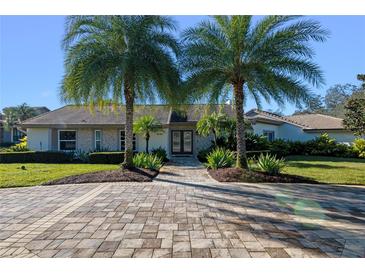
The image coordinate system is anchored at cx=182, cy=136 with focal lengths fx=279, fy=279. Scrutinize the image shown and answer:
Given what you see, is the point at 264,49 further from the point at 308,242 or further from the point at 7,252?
the point at 7,252

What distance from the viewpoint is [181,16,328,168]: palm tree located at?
11.0 meters

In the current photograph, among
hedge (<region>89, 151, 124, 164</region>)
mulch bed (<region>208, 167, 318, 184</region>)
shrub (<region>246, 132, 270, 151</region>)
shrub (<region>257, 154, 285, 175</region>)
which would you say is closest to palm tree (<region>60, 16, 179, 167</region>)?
mulch bed (<region>208, 167, 318, 184</region>)

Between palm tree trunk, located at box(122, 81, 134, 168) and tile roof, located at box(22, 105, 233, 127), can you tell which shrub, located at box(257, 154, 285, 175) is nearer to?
palm tree trunk, located at box(122, 81, 134, 168)

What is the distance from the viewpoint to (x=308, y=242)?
4.64 metres

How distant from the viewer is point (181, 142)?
24656 millimetres

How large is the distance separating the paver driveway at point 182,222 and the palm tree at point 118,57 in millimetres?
4518

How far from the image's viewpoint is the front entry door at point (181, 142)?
2447cm

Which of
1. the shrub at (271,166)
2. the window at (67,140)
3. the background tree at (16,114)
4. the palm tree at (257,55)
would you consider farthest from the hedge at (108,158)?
the background tree at (16,114)

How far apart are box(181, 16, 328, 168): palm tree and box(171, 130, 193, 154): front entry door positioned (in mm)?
12620

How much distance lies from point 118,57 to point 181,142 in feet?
45.7

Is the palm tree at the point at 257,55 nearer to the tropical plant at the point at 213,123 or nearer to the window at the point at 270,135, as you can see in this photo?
the tropical plant at the point at 213,123

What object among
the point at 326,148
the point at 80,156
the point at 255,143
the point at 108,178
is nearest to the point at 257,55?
the point at 108,178
